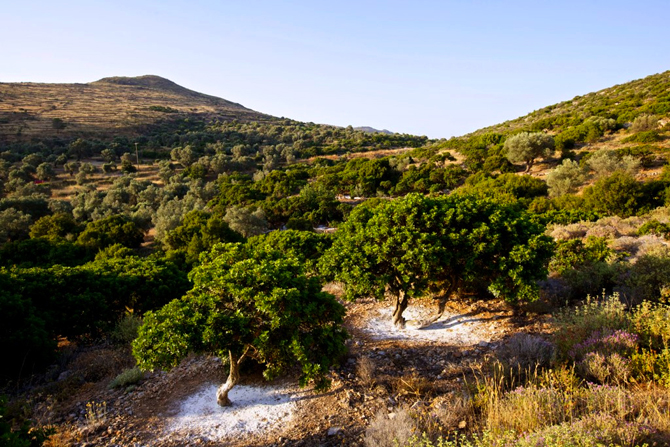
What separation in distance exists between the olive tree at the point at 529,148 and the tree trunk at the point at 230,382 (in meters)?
29.3

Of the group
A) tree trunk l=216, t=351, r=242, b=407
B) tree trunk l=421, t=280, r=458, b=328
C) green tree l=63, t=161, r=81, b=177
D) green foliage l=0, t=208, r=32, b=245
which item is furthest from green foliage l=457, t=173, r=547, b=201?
green tree l=63, t=161, r=81, b=177

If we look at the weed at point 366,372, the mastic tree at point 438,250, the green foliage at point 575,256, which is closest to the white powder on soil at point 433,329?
the mastic tree at point 438,250

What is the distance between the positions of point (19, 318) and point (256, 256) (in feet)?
18.2

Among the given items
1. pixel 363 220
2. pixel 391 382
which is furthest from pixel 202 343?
pixel 363 220

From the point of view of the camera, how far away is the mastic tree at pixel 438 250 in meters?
6.80

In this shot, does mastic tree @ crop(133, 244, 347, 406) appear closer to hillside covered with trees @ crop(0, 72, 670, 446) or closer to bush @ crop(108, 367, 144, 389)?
hillside covered with trees @ crop(0, 72, 670, 446)

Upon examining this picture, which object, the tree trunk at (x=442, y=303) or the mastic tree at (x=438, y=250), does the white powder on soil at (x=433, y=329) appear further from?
the mastic tree at (x=438, y=250)

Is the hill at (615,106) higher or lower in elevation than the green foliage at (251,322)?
higher

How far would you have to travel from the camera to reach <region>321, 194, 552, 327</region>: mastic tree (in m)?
6.80

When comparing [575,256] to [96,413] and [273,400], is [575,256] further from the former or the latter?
[96,413]

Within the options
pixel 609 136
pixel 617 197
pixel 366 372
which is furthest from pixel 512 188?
pixel 366 372

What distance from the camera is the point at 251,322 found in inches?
199

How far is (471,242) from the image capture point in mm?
7039

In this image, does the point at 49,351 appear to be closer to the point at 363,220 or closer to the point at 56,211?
the point at 363,220
